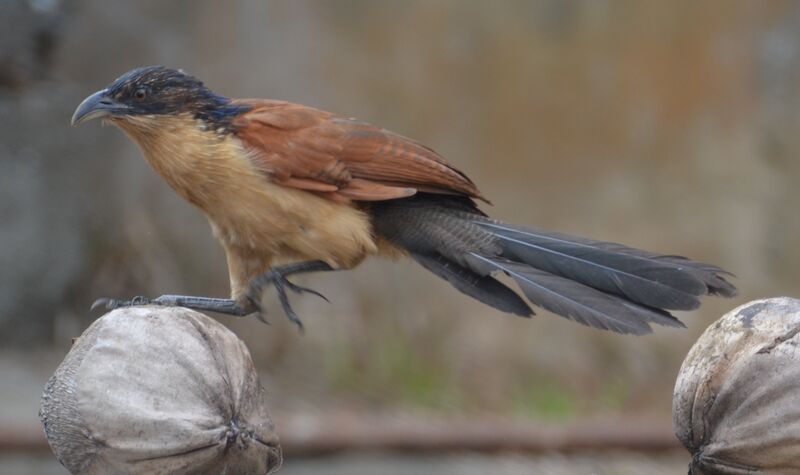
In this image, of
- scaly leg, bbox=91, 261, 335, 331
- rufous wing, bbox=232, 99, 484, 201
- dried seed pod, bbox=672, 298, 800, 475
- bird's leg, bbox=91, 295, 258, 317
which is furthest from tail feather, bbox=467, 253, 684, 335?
bird's leg, bbox=91, 295, 258, 317

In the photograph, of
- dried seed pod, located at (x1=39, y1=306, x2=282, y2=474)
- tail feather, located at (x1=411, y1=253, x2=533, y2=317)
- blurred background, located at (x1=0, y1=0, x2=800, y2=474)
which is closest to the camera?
dried seed pod, located at (x1=39, y1=306, x2=282, y2=474)

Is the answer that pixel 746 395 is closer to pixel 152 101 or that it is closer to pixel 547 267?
pixel 547 267

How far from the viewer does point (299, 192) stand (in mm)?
2383

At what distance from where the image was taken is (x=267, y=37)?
537 centimetres

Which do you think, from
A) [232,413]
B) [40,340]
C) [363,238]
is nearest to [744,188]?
[40,340]

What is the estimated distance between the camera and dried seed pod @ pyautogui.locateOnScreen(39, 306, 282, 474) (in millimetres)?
1597

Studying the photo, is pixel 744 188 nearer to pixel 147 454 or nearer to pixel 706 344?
pixel 706 344

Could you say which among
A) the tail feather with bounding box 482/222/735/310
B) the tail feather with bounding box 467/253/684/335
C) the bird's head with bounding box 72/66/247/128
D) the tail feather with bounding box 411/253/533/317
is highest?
the bird's head with bounding box 72/66/247/128

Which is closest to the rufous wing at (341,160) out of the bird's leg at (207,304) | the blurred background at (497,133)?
the bird's leg at (207,304)

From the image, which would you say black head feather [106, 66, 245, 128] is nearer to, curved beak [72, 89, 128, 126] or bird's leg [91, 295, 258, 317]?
curved beak [72, 89, 128, 126]

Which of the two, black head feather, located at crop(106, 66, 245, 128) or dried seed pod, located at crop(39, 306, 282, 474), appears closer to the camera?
dried seed pod, located at crop(39, 306, 282, 474)

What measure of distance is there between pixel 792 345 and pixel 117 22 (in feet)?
13.8

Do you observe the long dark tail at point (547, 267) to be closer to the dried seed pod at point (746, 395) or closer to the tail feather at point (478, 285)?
the tail feather at point (478, 285)

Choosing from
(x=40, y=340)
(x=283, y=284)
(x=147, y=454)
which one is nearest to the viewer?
(x=147, y=454)
